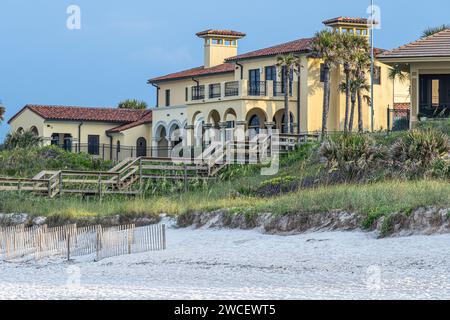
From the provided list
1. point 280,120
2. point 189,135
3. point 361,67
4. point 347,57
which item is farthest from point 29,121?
point 361,67

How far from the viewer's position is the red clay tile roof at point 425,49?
4934 cm


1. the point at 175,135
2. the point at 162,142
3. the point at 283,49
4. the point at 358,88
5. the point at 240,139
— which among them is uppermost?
the point at 283,49

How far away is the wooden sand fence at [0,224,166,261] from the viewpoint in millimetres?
30062

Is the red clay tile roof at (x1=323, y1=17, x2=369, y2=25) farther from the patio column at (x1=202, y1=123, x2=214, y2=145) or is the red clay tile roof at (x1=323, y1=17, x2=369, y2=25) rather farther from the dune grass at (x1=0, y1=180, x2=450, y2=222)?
the dune grass at (x1=0, y1=180, x2=450, y2=222)

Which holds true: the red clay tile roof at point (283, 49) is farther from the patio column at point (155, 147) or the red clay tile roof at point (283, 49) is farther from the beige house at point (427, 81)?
the beige house at point (427, 81)

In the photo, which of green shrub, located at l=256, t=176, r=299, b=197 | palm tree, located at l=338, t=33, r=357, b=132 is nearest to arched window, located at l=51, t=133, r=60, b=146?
palm tree, located at l=338, t=33, r=357, b=132

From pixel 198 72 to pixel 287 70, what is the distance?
40.7ft

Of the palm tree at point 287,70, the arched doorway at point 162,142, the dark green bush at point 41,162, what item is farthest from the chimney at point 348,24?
the dark green bush at point 41,162

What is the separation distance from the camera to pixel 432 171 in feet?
119

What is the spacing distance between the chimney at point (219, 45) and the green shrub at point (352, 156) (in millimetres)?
34989

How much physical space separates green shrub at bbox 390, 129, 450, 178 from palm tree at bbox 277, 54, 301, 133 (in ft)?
69.8

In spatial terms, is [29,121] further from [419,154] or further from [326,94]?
[419,154]

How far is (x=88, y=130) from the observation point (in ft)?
251
